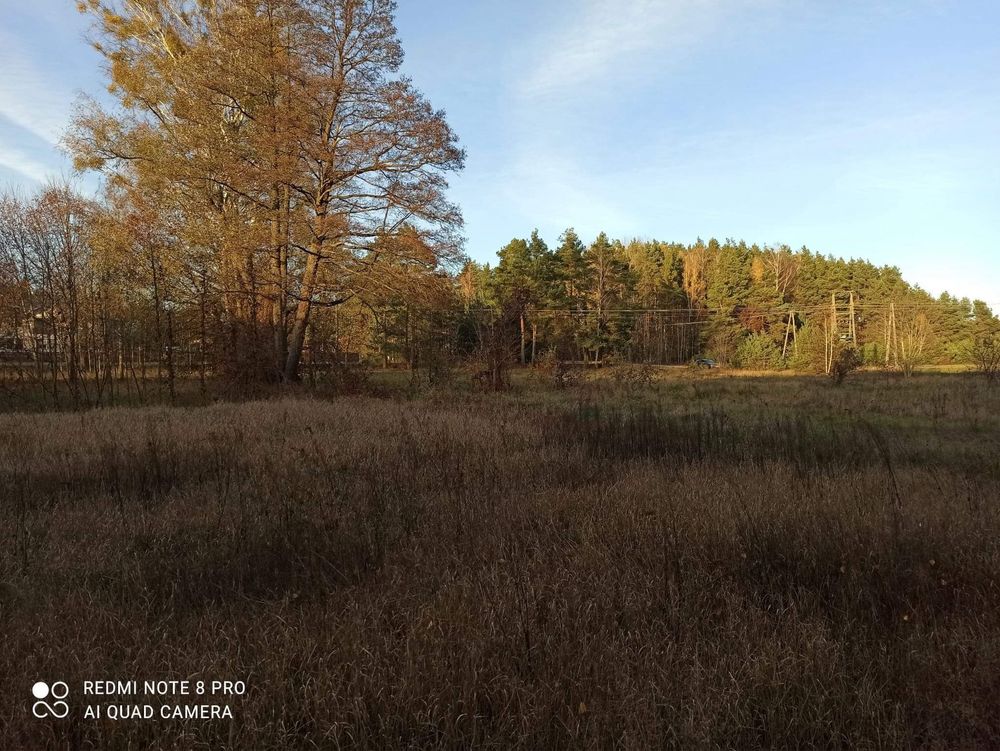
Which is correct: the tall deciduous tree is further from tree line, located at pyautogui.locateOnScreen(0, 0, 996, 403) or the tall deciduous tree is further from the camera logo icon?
the camera logo icon

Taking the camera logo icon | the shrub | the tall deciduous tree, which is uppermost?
the tall deciduous tree

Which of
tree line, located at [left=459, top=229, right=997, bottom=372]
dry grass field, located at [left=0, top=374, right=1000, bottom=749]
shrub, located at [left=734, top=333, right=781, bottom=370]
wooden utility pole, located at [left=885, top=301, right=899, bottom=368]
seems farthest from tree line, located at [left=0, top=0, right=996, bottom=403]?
wooden utility pole, located at [left=885, top=301, right=899, bottom=368]

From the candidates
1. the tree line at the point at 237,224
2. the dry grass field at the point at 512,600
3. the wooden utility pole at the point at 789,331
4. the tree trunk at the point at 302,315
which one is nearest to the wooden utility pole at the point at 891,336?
the wooden utility pole at the point at 789,331

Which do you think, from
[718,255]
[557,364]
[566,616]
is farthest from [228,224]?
[718,255]

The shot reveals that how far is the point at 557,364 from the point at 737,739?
19.7 m

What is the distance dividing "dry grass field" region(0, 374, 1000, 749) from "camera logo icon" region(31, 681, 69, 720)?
0.05 metres

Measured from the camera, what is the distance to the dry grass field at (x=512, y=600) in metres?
2.06

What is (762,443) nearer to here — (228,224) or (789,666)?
(789,666)

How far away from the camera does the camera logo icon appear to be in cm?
206

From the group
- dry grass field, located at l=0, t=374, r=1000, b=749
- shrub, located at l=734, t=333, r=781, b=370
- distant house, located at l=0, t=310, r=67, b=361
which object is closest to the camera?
dry grass field, located at l=0, t=374, r=1000, b=749

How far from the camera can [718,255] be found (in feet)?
240

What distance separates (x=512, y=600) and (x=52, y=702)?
194cm

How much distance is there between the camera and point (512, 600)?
282 centimetres

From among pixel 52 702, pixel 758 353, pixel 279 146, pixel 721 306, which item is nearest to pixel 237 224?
pixel 279 146
